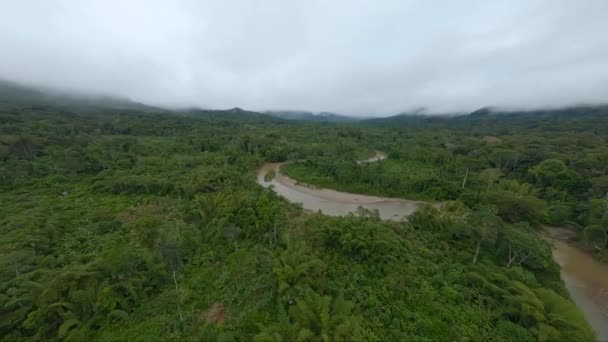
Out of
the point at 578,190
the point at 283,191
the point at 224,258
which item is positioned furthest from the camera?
the point at 283,191

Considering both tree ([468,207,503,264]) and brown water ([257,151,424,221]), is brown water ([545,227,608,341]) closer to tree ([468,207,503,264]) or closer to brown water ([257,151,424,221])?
tree ([468,207,503,264])

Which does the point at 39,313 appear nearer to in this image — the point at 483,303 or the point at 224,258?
the point at 224,258

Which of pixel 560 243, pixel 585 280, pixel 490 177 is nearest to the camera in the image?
pixel 585 280

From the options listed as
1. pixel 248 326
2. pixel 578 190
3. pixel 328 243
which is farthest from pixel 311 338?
pixel 578 190

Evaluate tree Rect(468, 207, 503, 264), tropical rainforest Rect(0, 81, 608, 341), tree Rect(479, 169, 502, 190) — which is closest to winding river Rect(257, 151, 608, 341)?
tropical rainforest Rect(0, 81, 608, 341)

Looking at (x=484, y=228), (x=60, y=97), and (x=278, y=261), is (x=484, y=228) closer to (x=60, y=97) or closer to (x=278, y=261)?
(x=278, y=261)

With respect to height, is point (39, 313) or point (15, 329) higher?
point (39, 313)

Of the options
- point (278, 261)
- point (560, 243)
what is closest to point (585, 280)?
point (560, 243)

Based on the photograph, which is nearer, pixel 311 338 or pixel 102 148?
pixel 311 338
